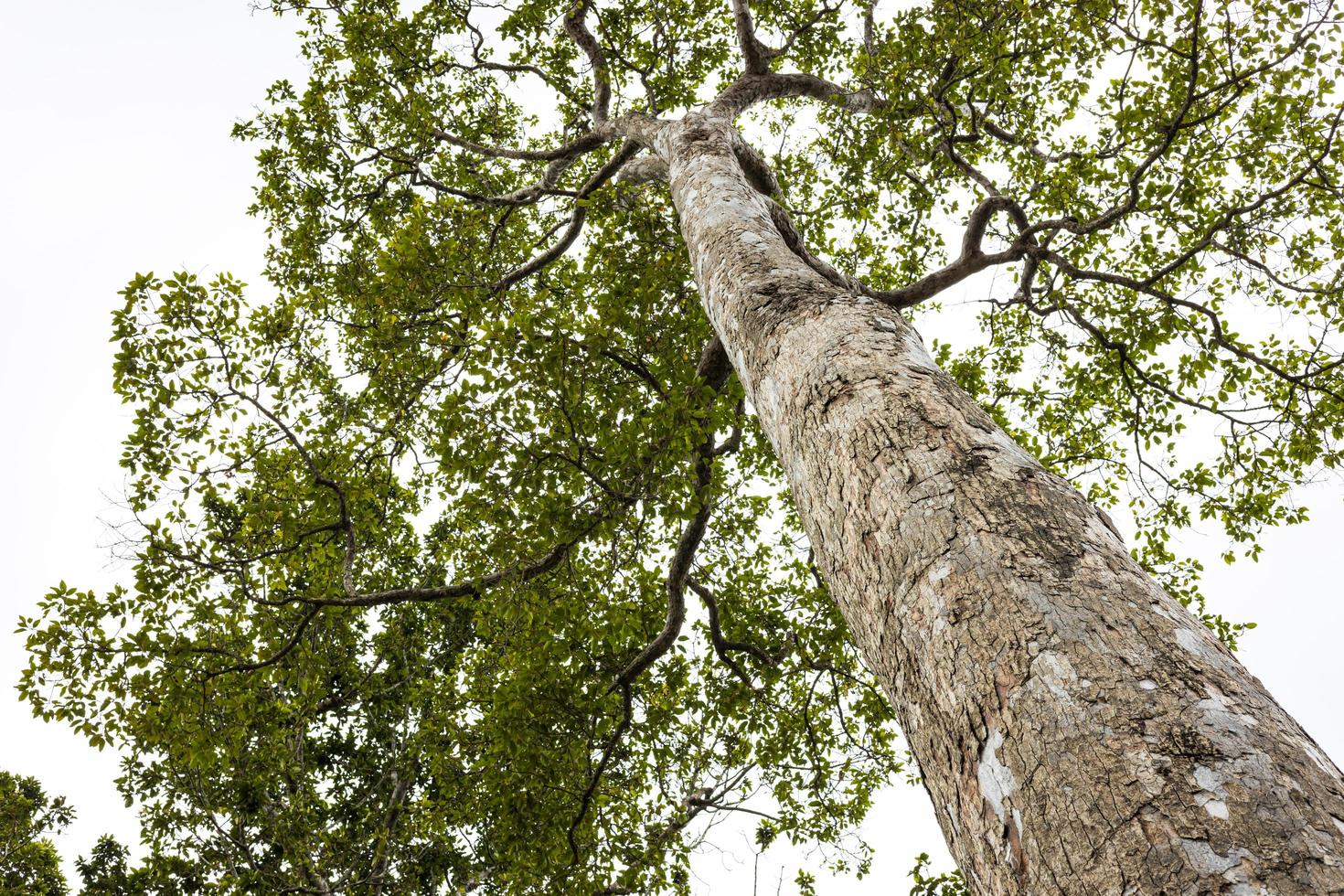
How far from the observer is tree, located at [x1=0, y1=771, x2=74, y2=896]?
10852 millimetres

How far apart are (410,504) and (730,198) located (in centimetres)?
569

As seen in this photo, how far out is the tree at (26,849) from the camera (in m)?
10.9

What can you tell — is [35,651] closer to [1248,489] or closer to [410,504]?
[410,504]

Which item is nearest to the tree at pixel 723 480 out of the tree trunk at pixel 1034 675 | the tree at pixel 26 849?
the tree trunk at pixel 1034 675

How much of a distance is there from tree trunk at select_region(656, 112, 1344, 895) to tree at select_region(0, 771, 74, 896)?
14.3 metres

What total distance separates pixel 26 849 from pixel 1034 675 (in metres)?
15.7

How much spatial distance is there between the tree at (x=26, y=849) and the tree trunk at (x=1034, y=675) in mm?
14307

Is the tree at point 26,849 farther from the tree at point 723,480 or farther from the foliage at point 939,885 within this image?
the foliage at point 939,885

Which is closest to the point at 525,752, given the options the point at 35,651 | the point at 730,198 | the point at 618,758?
the point at 618,758

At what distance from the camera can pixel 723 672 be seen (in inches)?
300

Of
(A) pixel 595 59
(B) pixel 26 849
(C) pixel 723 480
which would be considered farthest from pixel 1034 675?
(B) pixel 26 849

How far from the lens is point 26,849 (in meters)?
11.0

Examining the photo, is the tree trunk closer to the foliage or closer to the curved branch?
the foliage

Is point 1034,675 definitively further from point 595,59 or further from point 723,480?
point 595,59
